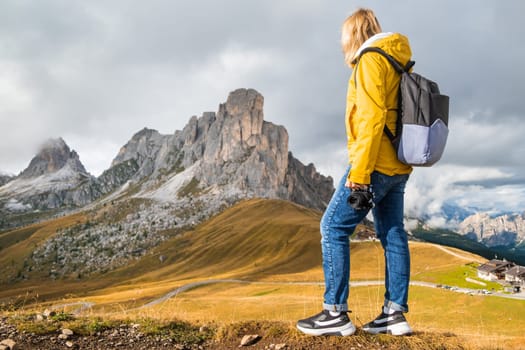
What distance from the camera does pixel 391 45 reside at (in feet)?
15.6

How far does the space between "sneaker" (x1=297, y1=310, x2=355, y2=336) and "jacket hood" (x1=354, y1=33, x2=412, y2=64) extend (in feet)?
12.5

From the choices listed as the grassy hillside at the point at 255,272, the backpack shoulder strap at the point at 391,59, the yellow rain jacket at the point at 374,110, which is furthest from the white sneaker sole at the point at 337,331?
the grassy hillside at the point at 255,272

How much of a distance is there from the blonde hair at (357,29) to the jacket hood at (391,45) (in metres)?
0.24

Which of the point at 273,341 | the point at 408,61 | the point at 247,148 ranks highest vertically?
the point at 247,148

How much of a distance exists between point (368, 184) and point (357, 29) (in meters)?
2.39

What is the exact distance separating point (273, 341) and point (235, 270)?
82125mm

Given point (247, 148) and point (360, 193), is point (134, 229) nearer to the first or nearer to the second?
point (247, 148)

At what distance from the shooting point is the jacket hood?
473 cm

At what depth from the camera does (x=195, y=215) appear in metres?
151

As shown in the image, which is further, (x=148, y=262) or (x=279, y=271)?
(x=148, y=262)

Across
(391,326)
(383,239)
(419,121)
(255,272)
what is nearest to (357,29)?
(419,121)

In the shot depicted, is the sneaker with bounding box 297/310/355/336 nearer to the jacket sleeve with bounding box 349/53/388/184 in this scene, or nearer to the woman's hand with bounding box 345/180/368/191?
the woman's hand with bounding box 345/180/368/191

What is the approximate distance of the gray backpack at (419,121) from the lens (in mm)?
4520

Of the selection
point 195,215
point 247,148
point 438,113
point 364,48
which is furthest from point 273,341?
point 247,148
